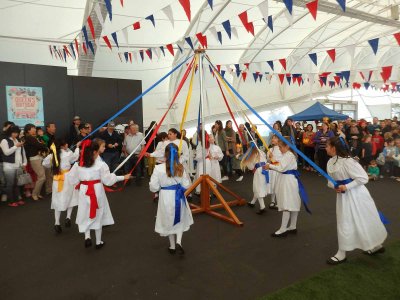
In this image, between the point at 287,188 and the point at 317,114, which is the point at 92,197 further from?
the point at 317,114

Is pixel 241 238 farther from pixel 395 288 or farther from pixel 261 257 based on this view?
pixel 395 288

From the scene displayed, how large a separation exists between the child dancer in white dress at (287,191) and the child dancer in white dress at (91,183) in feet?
6.51

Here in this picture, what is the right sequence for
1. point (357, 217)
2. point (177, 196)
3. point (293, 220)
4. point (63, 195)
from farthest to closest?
1. point (63, 195)
2. point (293, 220)
3. point (177, 196)
4. point (357, 217)

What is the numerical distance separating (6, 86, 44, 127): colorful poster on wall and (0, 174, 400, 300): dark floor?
3.15 metres

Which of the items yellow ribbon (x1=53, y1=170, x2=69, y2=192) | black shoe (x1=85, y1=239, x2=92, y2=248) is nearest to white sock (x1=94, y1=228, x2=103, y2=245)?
black shoe (x1=85, y1=239, x2=92, y2=248)

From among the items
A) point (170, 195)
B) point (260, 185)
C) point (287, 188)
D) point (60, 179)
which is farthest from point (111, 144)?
point (287, 188)

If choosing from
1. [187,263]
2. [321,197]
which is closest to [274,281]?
[187,263]

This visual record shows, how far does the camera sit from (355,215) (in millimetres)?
2912

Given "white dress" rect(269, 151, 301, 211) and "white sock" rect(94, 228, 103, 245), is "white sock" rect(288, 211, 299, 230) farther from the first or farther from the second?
"white sock" rect(94, 228, 103, 245)

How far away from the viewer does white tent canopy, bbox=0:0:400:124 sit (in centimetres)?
945

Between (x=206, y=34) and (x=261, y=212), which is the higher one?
(x=206, y=34)

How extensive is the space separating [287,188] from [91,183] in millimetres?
2393

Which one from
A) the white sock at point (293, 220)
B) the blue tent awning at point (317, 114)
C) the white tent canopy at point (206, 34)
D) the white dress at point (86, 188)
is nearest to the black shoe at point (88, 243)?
the white dress at point (86, 188)

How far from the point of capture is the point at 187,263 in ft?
10.1
